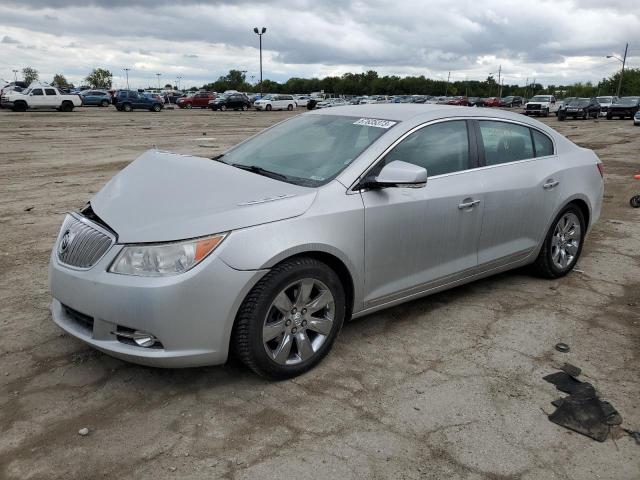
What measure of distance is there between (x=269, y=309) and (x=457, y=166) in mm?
1894

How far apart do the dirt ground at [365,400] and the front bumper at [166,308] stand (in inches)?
13.4

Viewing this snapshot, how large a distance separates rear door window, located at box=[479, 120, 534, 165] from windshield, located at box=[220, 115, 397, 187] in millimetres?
955

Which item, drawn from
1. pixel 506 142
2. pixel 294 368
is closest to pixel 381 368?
pixel 294 368

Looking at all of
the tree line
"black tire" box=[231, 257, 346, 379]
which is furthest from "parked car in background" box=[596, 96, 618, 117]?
the tree line

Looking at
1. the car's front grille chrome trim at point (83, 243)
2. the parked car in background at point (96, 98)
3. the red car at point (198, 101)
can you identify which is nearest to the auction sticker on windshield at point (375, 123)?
the car's front grille chrome trim at point (83, 243)

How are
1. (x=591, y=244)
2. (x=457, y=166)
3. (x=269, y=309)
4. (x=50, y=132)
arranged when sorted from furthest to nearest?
(x=50, y=132) < (x=591, y=244) < (x=457, y=166) < (x=269, y=309)

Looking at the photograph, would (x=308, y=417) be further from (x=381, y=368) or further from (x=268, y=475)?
(x=381, y=368)

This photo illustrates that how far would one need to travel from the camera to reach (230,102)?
48.9 m

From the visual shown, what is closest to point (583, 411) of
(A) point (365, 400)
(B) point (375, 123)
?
(A) point (365, 400)

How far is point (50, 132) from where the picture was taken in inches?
825

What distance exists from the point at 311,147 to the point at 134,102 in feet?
138

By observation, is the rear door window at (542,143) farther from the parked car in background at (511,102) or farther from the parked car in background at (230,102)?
the parked car in background at (511,102)

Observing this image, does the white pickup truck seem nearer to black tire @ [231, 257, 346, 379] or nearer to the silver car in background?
the silver car in background

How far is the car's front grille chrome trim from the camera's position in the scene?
10.0 feet
